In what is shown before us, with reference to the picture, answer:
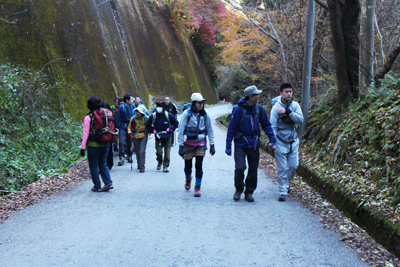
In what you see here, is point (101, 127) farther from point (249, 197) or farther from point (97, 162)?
point (249, 197)

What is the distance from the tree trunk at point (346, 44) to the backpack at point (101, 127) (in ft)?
20.9

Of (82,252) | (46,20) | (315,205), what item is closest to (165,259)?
(82,252)

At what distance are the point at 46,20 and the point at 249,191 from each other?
12.5 m

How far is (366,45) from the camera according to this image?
7742 mm

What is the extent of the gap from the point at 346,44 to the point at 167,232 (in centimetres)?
782

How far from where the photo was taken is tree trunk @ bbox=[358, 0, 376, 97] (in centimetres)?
749

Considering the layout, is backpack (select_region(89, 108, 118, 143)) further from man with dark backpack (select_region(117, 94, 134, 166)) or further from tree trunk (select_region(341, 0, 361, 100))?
Result: tree trunk (select_region(341, 0, 361, 100))

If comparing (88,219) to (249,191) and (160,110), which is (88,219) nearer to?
(249,191)

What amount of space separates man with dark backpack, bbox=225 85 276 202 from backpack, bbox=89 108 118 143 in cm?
246

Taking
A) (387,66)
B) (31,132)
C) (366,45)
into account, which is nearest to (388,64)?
(387,66)

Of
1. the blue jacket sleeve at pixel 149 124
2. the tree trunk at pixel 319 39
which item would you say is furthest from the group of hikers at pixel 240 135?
the tree trunk at pixel 319 39

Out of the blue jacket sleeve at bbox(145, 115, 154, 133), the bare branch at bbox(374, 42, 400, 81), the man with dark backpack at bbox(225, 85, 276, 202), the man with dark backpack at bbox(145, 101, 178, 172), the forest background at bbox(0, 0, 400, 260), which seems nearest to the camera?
the forest background at bbox(0, 0, 400, 260)

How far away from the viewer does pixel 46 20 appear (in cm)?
1392

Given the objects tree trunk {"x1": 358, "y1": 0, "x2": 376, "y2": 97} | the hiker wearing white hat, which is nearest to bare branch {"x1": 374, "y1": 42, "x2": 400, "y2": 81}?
tree trunk {"x1": 358, "y1": 0, "x2": 376, "y2": 97}
